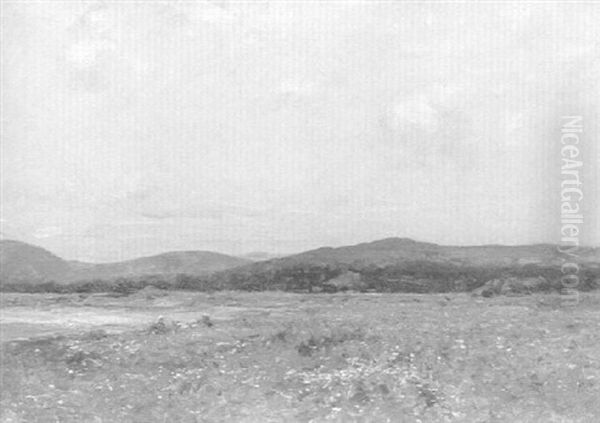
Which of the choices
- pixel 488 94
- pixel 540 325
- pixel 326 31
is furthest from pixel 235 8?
pixel 540 325

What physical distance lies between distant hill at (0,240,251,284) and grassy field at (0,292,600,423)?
326 mm

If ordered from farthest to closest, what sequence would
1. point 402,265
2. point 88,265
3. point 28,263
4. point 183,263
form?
point 28,263 → point 88,265 → point 183,263 → point 402,265

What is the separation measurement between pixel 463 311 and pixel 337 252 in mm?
1619

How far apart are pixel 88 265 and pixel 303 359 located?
3.01 metres

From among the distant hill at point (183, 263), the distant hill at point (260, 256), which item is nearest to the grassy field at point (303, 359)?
the distant hill at point (183, 263)

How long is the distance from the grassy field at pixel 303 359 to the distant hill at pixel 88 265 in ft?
1.07

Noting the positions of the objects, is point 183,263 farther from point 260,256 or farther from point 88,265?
point 88,265

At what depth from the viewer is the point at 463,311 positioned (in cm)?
812

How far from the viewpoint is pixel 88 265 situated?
8.79 m

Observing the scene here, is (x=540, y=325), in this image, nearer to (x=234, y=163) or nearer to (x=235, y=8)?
(x=234, y=163)

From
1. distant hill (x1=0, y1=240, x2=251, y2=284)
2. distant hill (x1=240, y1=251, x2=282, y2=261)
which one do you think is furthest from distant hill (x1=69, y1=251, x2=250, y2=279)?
distant hill (x1=240, y1=251, x2=282, y2=261)

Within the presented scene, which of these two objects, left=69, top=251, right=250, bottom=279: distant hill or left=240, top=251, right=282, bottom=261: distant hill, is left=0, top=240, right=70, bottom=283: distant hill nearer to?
left=69, top=251, right=250, bottom=279: distant hill

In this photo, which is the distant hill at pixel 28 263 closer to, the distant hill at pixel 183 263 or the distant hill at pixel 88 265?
the distant hill at pixel 88 265

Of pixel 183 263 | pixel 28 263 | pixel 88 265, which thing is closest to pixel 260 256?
pixel 183 263
